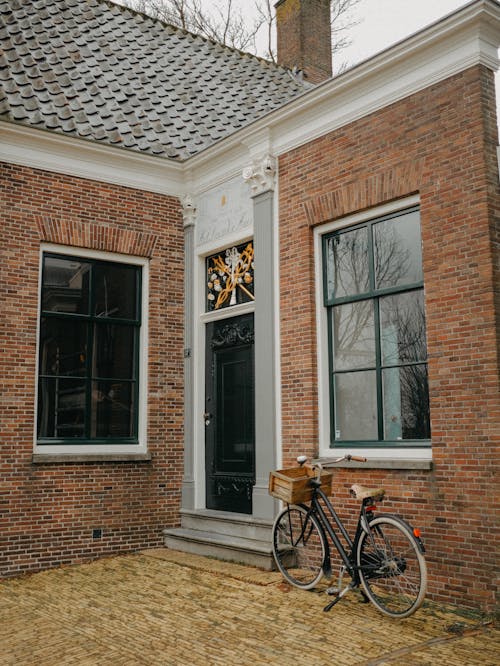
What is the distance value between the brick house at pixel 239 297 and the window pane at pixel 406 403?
0.02 meters

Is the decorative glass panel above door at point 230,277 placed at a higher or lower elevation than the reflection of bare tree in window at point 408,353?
higher

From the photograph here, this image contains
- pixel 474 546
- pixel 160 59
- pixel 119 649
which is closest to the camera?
pixel 119 649

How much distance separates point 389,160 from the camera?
7.18 metres

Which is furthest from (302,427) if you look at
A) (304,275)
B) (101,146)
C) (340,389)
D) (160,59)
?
(160,59)

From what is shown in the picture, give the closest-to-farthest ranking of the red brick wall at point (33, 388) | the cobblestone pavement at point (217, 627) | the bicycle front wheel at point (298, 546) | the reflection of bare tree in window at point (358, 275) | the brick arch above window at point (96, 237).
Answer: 1. the cobblestone pavement at point (217, 627)
2. the bicycle front wheel at point (298, 546)
3. the reflection of bare tree in window at point (358, 275)
4. the red brick wall at point (33, 388)
5. the brick arch above window at point (96, 237)

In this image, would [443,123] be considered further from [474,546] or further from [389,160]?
[474,546]

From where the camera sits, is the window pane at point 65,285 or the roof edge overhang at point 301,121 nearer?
the roof edge overhang at point 301,121

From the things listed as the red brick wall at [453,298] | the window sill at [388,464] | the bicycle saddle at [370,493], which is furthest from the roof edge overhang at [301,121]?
the bicycle saddle at [370,493]

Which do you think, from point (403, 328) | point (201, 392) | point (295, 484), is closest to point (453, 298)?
point (403, 328)

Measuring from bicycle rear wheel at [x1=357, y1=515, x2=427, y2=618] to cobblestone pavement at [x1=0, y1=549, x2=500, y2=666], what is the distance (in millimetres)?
153

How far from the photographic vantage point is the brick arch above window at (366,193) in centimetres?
691

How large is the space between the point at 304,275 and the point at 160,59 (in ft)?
20.8

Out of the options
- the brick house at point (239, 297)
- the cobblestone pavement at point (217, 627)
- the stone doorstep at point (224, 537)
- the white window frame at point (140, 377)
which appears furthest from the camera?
the white window frame at point (140, 377)

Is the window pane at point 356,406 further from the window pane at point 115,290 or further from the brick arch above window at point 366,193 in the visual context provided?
the window pane at point 115,290
